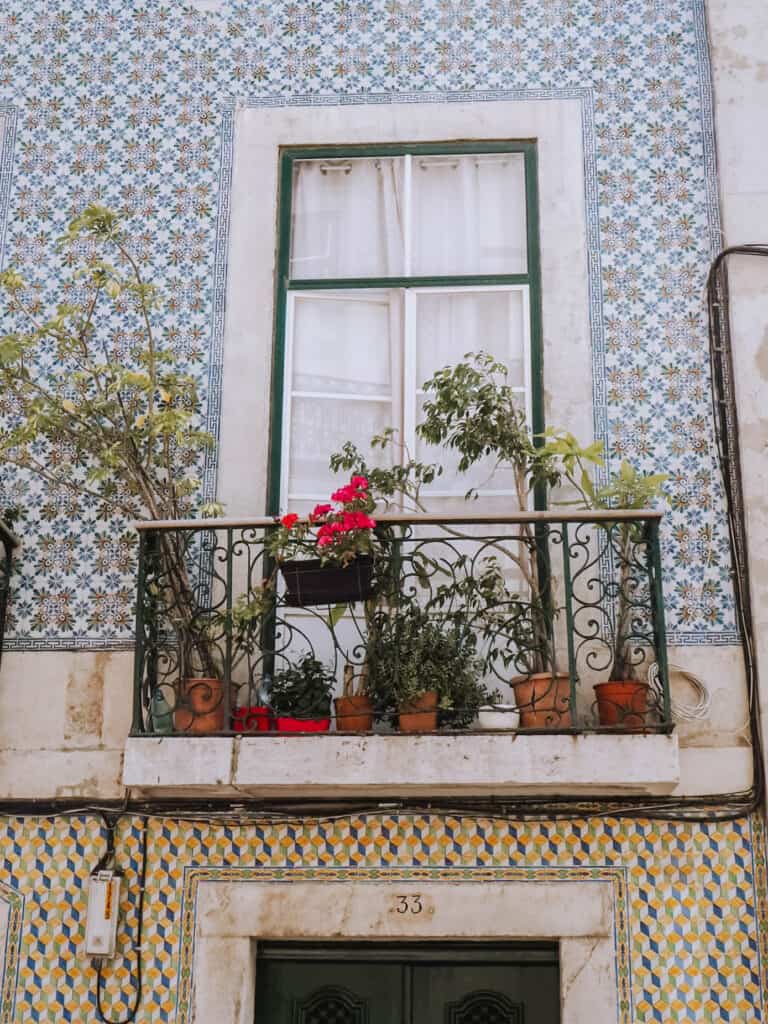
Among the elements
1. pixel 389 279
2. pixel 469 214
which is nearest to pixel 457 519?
pixel 389 279

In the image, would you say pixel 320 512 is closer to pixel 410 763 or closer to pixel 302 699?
pixel 302 699

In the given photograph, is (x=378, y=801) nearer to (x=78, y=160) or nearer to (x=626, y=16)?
(x=78, y=160)

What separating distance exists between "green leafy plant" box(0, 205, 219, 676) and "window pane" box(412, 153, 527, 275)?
1046 mm

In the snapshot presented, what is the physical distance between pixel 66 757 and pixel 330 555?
1153mm

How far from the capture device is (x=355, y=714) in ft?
15.8

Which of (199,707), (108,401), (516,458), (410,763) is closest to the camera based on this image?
(410,763)

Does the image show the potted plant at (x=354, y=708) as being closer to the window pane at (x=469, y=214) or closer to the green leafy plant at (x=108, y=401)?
the green leafy plant at (x=108, y=401)

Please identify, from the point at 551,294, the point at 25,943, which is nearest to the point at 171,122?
the point at 551,294

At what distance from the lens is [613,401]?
534 cm

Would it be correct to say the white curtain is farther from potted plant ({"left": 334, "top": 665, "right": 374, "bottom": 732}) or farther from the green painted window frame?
potted plant ({"left": 334, "top": 665, "right": 374, "bottom": 732})

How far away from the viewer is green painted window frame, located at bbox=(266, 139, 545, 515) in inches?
214

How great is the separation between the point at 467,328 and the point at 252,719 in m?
1.67

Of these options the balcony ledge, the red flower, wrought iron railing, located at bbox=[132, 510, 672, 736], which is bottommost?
the balcony ledge

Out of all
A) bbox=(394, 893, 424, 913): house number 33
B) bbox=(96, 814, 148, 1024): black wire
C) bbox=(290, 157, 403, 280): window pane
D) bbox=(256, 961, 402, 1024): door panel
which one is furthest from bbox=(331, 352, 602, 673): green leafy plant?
bbox=(96, 814, 148, 1024): black wire
